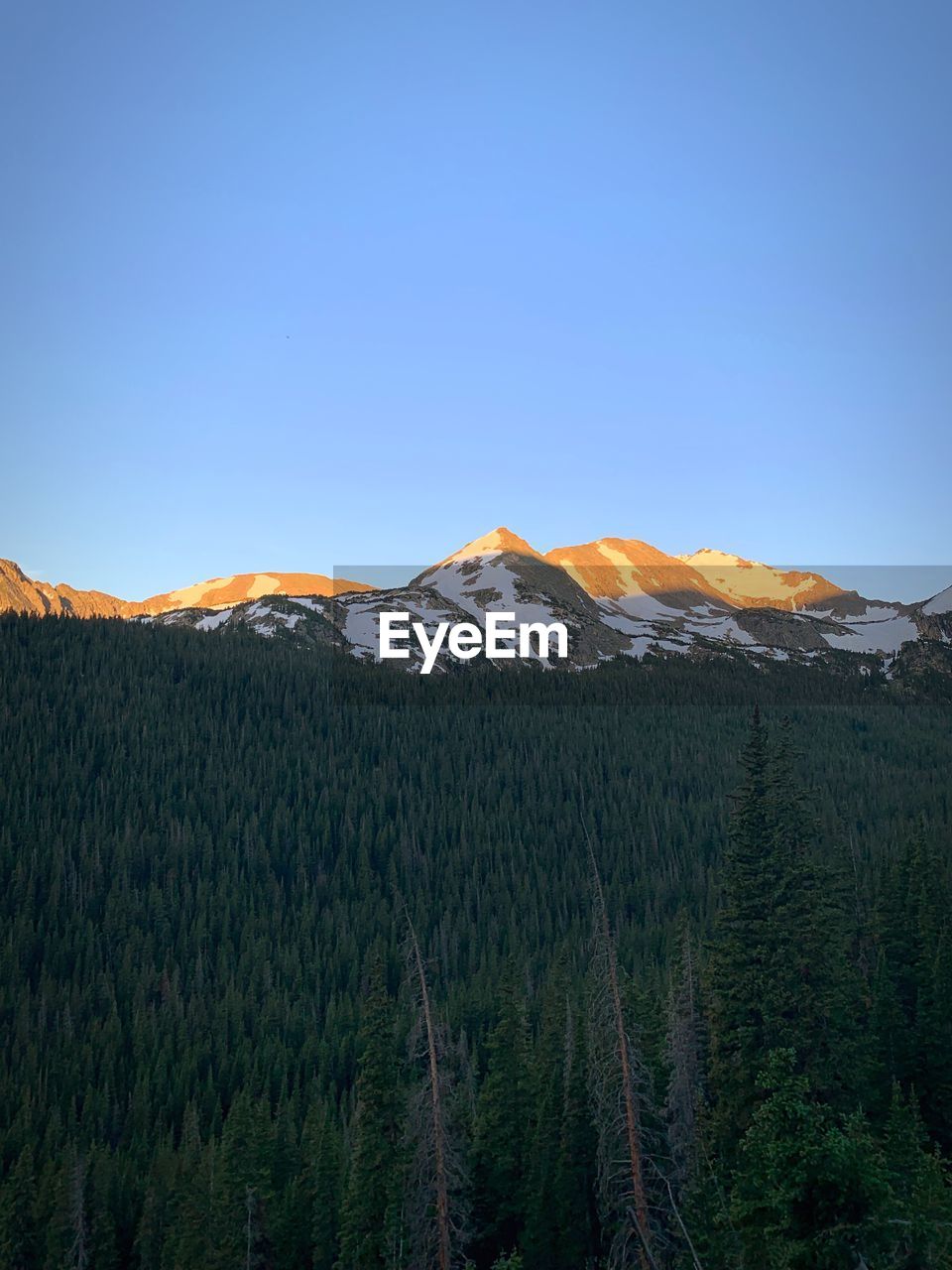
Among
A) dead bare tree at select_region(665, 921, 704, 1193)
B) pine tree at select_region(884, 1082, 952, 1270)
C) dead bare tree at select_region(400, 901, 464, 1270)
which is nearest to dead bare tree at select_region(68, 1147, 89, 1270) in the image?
dead bare tree at select_region(665, 921, 704, 1193)

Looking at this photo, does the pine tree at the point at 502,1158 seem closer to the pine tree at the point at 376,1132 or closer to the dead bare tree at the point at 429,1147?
the pine tree at the point at 376,1132

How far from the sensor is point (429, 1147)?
2761 cm

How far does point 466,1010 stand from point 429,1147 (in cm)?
7880

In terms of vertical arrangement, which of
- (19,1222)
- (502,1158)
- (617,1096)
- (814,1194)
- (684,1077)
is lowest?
(19,1222)

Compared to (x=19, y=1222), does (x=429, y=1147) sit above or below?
above

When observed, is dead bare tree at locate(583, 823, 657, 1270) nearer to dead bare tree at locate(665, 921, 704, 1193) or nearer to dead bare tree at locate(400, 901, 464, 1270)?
dead bare tree at locate(400, 901, 464, 1270)

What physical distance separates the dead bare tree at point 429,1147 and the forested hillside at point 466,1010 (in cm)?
12

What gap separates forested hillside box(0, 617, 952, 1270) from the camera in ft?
90.2

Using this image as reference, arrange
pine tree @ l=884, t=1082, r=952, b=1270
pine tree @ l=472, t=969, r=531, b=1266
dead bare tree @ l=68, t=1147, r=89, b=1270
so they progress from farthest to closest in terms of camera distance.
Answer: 1. dead bare tree @ l=68, t=1147, r=89, b=1270
2. pine tree @ l=472, t=969, r=531, b=1266
3. pine tree @ l=884, t=1082, r=952, b=1270

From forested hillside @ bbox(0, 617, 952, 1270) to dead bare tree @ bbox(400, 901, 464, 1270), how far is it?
0.41 ft

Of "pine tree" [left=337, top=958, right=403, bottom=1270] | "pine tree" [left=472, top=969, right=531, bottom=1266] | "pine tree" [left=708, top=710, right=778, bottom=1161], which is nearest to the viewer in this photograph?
"pine tree" [left=708, top=710, right=778, bottom=1161]

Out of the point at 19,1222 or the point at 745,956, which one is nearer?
the point at 745,956

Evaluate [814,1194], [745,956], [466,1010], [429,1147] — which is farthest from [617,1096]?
[466,1010]

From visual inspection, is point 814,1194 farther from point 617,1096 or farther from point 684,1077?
point 684,1077
